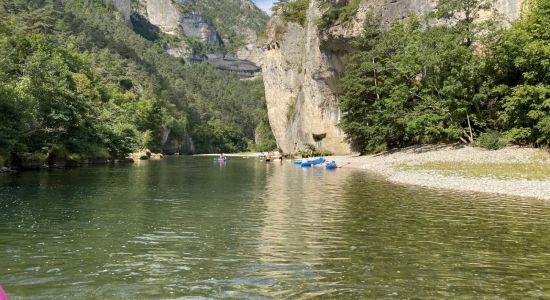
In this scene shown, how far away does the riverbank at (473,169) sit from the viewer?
82.4 ft

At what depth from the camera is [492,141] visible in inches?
1657

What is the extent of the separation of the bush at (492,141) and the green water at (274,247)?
874 inches

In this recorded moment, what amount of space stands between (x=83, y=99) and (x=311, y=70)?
111 ft

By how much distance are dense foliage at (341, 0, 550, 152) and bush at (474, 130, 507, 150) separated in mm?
198

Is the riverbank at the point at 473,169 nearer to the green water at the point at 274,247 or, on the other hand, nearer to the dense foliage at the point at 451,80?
the dense foliage at the point at 451,80

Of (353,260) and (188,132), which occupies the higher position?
(188,132)

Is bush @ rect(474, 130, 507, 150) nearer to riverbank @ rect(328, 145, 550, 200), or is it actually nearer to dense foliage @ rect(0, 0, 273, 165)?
riverbank @ rect(328, 145, 550, 200)

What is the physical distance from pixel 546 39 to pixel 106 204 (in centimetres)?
3821

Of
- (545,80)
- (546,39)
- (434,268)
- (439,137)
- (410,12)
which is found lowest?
(434,268)

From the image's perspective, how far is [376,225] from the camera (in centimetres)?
1564

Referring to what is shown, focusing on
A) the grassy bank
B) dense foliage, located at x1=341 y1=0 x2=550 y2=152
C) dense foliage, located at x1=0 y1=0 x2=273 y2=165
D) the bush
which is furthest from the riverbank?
dense foliage, located at x1=0 y1=0 x2=273 y2=165

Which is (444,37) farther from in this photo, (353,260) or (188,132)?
(188,132)

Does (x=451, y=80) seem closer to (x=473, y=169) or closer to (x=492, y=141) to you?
(x=492, y=141)

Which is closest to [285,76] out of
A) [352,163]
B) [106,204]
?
[352,163]
